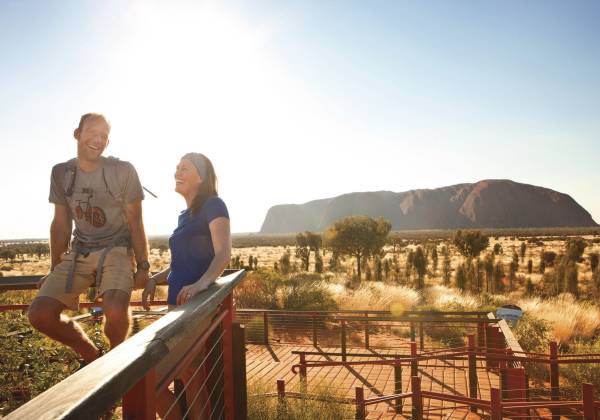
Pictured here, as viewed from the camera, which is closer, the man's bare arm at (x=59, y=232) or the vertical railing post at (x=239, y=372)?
the vertical railing post at (x=239, y=372)

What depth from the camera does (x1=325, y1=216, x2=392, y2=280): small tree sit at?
25.2 m

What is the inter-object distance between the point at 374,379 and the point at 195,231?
21.4ft

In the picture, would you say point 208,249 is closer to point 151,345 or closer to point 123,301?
point 123,301

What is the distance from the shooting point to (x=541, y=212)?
511 feet

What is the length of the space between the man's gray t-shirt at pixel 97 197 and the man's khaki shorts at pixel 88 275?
102 millimetres

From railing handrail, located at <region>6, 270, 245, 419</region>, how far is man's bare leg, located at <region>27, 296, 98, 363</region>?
4.79 feet

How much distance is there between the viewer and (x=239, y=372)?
215 centimetres

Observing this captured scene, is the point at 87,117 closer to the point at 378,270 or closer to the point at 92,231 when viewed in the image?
the point at 92,231

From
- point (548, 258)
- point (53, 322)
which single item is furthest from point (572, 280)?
point (53, 322)

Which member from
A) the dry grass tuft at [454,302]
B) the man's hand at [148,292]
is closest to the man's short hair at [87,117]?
the man's hand at [148,292]

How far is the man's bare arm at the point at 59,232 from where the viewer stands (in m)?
2.70

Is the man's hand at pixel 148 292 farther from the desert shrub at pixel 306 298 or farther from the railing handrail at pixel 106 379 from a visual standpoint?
the desert shrub at pixel 306 298

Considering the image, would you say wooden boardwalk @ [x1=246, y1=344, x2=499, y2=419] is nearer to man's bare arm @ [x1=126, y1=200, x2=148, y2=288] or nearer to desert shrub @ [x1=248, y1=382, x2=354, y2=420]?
desert shrub @ [x1=248, y1=382, x2=354, y2=420]

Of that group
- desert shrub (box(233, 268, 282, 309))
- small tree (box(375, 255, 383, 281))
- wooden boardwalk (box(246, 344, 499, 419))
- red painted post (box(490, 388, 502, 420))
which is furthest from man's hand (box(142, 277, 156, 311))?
small tree (box(375, 255, 383, 281))
